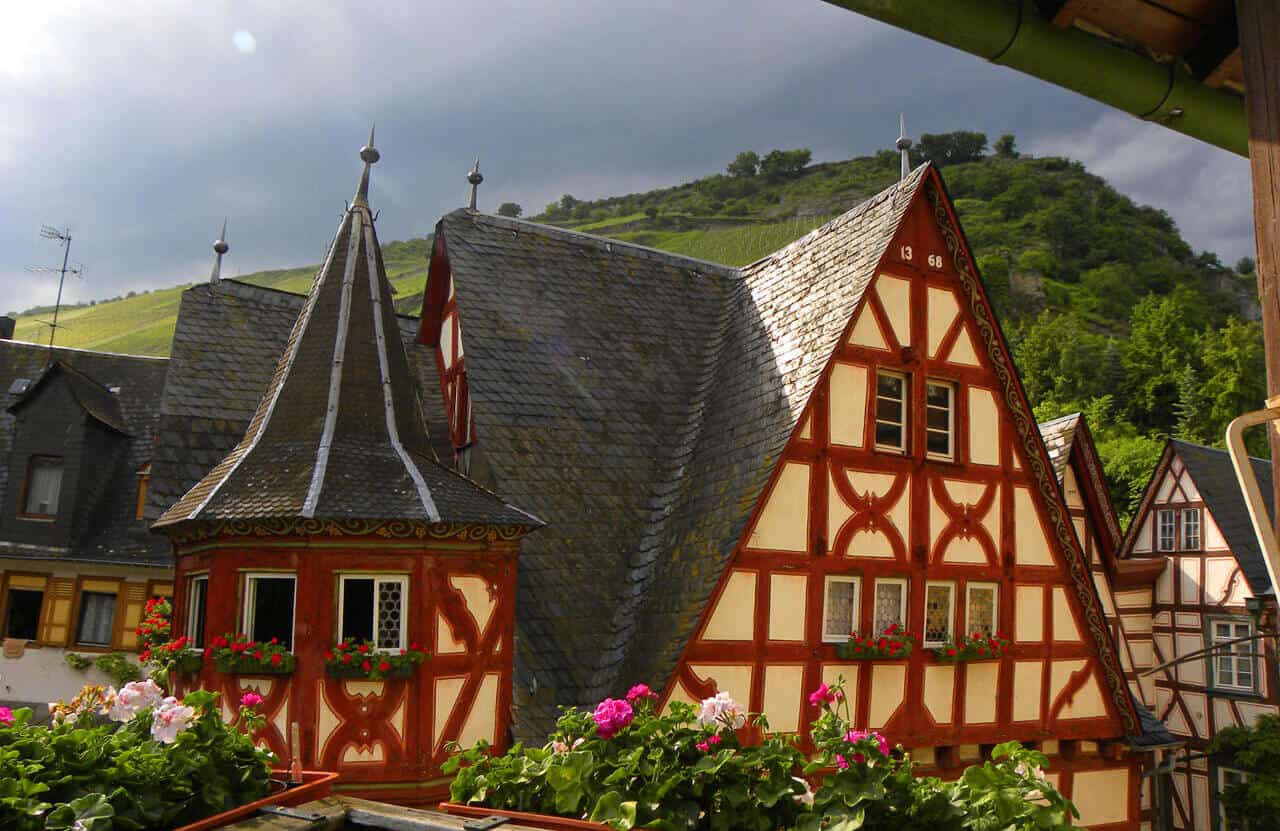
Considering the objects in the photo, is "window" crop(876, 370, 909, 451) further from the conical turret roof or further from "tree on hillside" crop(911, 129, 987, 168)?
"tree on hillside" crop(911, 129, 987, 168)

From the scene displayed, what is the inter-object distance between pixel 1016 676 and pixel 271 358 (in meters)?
10.7

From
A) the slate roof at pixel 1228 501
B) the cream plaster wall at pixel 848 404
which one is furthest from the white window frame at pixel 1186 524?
the cream plaster wall at pixel 848 404

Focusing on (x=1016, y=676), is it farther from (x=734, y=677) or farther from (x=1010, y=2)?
(x=1010, y=2)

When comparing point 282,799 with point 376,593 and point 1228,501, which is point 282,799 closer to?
point 376,593

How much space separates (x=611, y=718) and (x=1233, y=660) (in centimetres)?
2398

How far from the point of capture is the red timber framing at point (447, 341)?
13809 mm

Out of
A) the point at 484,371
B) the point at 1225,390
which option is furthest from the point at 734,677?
the point at 1225,390

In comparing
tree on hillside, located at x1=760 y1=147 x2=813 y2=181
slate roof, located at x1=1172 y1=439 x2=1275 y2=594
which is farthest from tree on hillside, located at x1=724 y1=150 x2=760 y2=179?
slate roof, located at x1=1172 y1=439 x2=1275 y2=594

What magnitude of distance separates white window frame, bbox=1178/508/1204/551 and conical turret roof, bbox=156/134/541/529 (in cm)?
1999

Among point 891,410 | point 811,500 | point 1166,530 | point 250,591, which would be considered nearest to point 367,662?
point 250,591

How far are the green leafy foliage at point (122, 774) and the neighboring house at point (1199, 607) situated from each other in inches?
Result: 909

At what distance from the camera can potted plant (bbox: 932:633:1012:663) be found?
39.9 feet

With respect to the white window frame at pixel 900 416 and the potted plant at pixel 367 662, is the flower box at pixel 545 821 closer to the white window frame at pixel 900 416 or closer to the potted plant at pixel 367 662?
the potted plant at pixel 367 662

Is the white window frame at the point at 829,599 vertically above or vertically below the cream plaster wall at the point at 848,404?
below
